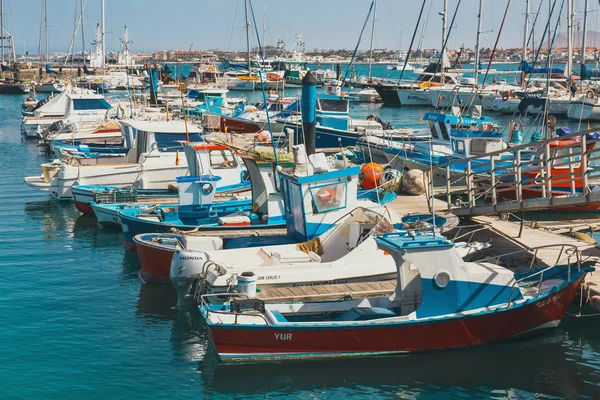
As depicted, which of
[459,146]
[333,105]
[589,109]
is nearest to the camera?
[459,146]

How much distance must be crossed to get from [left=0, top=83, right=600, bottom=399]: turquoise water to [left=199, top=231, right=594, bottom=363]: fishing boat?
29cm

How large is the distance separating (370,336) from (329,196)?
13.7ft

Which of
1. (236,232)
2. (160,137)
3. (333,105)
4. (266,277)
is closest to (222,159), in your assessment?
(160,137)

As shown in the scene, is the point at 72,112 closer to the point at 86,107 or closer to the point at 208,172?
the point at 86,107

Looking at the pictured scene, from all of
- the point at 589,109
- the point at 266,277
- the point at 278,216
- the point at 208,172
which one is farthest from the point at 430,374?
the point at 589,109

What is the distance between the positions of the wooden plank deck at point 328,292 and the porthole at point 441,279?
173 cm

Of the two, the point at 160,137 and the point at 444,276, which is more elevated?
the point at 160,137

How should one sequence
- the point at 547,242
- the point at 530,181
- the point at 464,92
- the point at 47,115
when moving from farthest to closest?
the point at 464,92 < the point at 47,115 < the point at 547,242 < the point at 530,181

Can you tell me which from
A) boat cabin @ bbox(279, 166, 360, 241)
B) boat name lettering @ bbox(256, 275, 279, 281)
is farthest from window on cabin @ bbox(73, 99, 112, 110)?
boat name lettering @ bbox(256, 275, 279, 281)

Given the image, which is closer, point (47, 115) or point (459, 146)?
point (459, 146)

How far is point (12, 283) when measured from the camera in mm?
18953

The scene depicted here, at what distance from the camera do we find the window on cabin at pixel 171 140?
28.0 meters

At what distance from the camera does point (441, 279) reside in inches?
530

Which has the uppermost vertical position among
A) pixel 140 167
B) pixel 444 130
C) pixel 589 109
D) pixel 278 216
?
pixel 589 109
